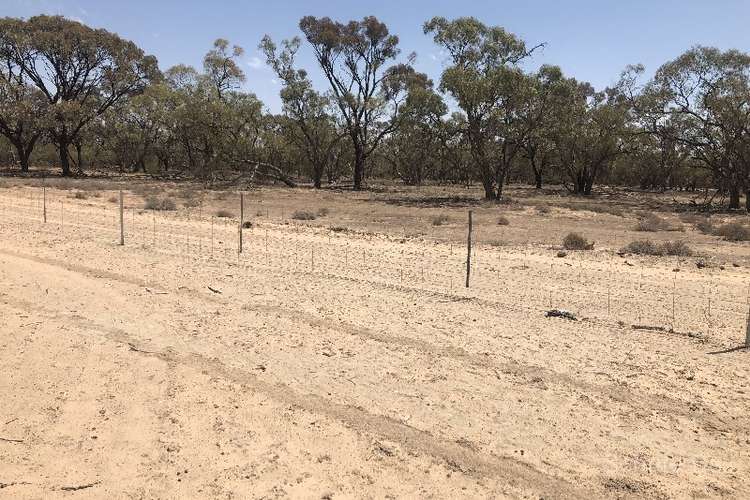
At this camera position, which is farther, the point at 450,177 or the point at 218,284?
the point at 450,177

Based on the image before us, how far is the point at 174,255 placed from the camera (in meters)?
11.0

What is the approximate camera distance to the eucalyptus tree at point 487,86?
2988 centimetres

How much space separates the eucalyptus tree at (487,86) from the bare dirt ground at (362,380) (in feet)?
68.8

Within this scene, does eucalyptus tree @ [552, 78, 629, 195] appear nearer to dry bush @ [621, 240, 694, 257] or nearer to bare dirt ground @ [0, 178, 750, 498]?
dry bush @ [621, 240, 694, 257]

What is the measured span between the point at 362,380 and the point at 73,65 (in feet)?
161

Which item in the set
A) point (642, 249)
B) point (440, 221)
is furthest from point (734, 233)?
point (440, 221)

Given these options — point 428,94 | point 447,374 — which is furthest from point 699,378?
point 428,94

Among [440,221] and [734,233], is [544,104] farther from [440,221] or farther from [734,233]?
[734,233]

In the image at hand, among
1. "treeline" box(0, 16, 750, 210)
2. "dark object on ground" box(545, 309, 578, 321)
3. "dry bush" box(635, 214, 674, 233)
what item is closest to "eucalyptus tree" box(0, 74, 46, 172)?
"treeline" box(0, 16, 750, 210)

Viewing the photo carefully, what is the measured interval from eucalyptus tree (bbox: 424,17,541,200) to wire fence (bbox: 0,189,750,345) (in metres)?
16.2

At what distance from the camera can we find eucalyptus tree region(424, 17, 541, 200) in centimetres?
2988

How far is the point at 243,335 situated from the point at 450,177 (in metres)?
67.2

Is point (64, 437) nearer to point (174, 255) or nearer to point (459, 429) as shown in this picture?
point (459, 429)

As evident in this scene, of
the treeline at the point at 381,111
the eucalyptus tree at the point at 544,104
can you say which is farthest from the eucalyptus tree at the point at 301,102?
the eucalyptus tree at the point at 544,104
